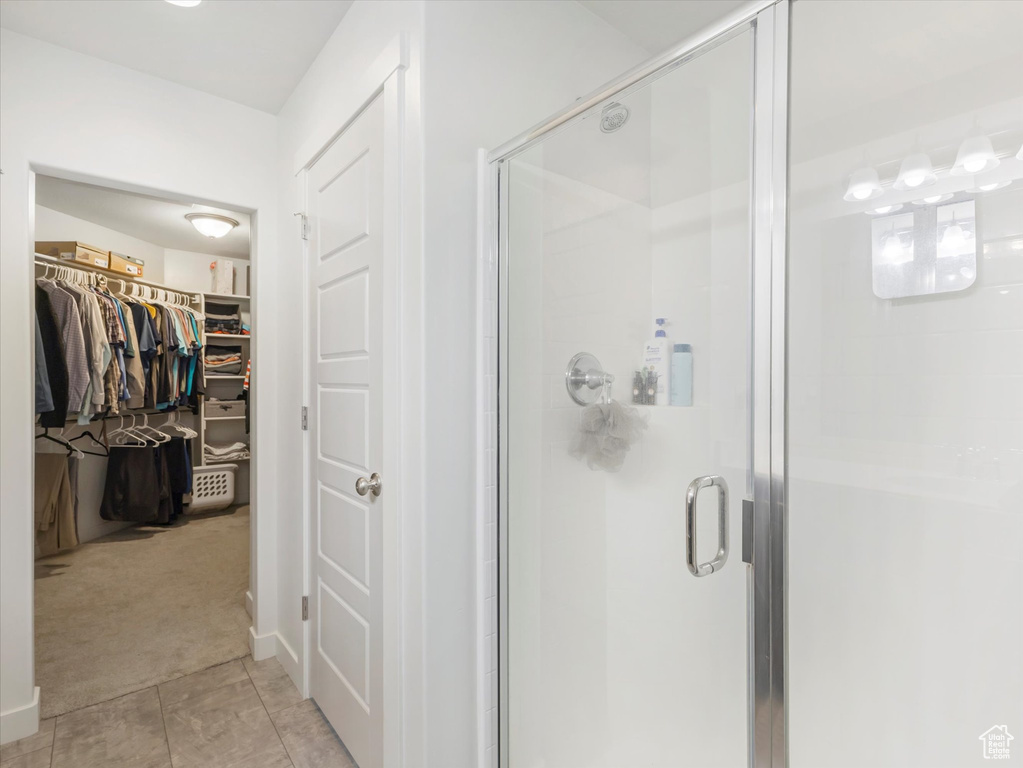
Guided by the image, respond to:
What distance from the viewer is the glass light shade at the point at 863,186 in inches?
46.6

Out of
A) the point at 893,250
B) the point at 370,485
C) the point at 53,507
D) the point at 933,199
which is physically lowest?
the point at 53,507

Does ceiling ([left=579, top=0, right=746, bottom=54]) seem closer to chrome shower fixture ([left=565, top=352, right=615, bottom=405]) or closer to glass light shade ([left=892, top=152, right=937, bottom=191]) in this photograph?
glass light shade ([left=892, top=152, right=937, bottom=191])

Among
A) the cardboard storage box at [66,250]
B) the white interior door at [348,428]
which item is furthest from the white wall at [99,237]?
the white interior door at [348,428]

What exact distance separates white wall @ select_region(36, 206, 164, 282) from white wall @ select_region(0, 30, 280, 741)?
2333 mm

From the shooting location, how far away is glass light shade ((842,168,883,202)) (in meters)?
1.18

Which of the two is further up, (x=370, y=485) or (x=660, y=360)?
(x=660, y=360)

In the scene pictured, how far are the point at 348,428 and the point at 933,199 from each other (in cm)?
168

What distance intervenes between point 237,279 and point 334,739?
4640mm

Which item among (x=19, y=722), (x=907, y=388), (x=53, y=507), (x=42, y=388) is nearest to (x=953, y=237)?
(x=907, y=388)

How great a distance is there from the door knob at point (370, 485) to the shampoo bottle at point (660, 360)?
836 mm

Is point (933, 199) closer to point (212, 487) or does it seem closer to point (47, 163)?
point (47, 163)

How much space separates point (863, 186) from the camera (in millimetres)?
1193

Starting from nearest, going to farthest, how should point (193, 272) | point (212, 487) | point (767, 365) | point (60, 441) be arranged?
point (767, 365) → point (60, 441) → point (212, 487) → point (193, 272)

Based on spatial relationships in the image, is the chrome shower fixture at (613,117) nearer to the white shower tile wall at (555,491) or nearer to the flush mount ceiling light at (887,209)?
the white shower tile wall at (555,491)
